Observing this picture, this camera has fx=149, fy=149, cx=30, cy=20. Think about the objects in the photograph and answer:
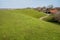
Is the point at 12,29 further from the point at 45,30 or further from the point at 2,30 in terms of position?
the point at 45,30

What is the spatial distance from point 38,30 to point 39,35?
1.10 m

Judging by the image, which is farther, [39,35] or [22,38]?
[39,35]

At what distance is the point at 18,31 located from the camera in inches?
517

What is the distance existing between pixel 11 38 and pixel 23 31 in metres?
1.73

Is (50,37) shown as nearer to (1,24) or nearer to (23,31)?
(23,31)

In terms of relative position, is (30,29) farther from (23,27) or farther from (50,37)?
(50,37)

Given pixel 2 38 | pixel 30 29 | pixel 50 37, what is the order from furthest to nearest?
pixel 30 29, pixel 50 37, pixel 2 38

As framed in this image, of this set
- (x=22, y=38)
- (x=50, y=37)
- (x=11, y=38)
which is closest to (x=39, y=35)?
(x=50, y=37)

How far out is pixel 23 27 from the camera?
1427cm

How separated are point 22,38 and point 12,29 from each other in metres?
1.93

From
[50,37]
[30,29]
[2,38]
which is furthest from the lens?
[30,29]

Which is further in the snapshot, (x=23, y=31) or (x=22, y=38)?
(x=23, y=31)

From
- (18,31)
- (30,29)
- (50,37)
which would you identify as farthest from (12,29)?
(50,37)

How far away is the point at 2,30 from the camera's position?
13203 millimetres
